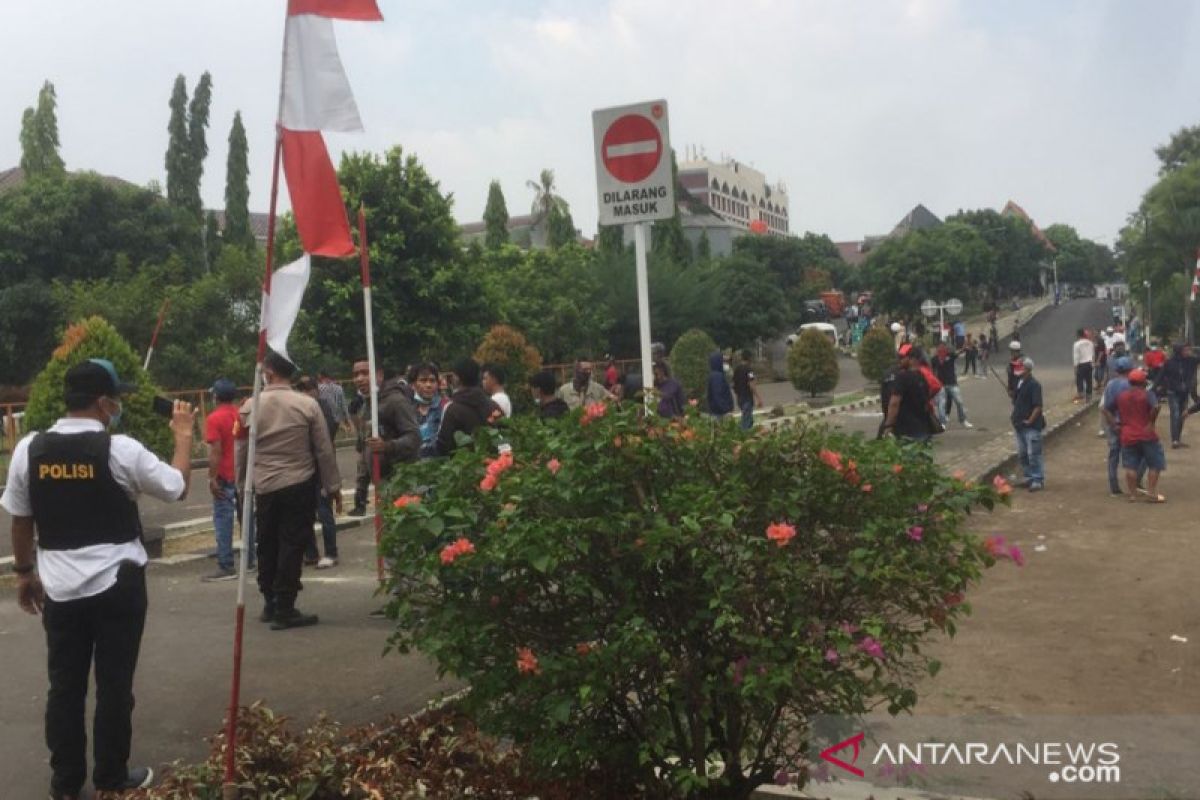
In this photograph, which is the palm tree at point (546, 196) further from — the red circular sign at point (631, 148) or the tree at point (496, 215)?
the red circular sign at point (631, 148)

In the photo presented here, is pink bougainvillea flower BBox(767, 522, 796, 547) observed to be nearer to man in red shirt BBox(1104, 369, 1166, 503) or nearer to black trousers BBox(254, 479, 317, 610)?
→ black trousers BBox(254, 479, 317, 610)

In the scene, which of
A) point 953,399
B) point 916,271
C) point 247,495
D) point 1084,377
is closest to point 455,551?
point 247,495

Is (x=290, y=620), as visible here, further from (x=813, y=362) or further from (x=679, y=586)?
(x=813, y=362)

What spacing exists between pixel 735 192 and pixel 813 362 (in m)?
117

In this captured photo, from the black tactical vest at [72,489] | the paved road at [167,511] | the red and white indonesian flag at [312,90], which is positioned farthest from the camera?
the paved road at [167,511]

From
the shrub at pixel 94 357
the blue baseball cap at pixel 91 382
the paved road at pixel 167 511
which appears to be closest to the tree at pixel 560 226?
the paved road at pixel 167 511

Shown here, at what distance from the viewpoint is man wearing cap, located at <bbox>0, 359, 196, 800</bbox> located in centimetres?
448

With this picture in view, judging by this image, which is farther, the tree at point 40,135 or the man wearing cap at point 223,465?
the tree at point 40,135

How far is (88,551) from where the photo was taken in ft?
14.7

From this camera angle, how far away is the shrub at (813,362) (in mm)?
31312

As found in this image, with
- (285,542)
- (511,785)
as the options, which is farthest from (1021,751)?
(285,542)

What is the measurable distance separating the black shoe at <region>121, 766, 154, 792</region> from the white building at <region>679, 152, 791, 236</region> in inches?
4506

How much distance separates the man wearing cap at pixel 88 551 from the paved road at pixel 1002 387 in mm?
2648

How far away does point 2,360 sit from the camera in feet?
116
